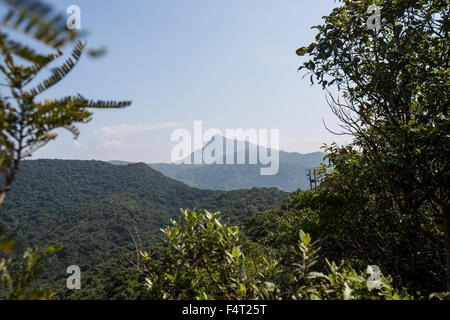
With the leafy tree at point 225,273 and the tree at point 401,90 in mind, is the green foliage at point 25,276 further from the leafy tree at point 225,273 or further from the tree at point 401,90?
the tree at point 401,90

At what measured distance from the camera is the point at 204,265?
1966 millimetres

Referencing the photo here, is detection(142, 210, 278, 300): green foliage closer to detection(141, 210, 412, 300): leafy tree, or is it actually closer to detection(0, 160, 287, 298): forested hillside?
detection(141, 210, 412, 300): leafy tree

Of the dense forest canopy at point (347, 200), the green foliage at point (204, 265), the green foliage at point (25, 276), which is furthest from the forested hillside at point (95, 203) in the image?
the green foliage at point (25, 276)

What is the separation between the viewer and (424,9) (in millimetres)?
3385

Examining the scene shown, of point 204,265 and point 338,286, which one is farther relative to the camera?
point 204,265

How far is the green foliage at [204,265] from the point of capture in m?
1.77

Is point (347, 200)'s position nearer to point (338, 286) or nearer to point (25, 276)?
point (338, 286)

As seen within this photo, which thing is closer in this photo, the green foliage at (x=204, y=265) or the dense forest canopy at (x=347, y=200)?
the dense forest canopy at (x=347, y=200)

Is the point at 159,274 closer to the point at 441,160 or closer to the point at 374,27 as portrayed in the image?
the point at 441,160

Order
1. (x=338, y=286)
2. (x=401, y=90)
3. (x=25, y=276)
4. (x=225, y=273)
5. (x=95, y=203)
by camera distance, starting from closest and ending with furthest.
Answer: (x=25, y=276)
(x=338, y=286)
(x=225, y=273)
(x=401, y=90)
(x=95, y=203)

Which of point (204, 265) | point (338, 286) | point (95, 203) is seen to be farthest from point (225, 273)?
point (95, 203)

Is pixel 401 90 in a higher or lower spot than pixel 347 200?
higher

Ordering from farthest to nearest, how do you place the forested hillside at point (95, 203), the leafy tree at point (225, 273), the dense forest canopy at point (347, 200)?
the forested hillside at point (95, 203) → the leafy tree at point (225, 273) → the dense forest canopy at point (347, 200)
